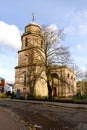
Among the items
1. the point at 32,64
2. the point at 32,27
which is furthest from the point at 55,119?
the point at 32,27

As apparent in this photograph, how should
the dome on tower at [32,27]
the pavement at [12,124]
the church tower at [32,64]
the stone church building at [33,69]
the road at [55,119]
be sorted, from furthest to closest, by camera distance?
the dome on tower at [32,27], the stone church building at [33,69], the church tower at [32,64], the road at [55,119], the pavement at [12,124]

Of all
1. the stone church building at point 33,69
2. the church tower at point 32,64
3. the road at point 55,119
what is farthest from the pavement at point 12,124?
the stone church building at point 33,69

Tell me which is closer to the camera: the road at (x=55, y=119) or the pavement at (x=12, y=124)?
the pavement at (x=12, y=124)

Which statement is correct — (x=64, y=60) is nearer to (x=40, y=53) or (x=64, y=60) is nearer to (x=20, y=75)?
(x=40, y=53)

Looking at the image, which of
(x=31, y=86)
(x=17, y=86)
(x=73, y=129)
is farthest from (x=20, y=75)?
(x=73, y=129)

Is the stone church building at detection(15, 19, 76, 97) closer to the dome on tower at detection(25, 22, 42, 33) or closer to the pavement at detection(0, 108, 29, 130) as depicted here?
the dome on tower at detection(25, 22, 42, 33)

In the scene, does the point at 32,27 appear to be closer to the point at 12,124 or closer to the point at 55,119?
the point at 55,119

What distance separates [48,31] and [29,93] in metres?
17.3

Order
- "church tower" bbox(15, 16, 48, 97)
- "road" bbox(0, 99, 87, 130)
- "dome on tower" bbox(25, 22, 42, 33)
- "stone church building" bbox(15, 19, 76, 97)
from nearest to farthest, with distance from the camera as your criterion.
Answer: "road" bbox(0, 99, 87, 130), "church tower" bbox(15, 16, 48, 97), "stone church building" bbox(15, 19, 76, 97), "dome on tower" bbox(25, 22, 42, 33)

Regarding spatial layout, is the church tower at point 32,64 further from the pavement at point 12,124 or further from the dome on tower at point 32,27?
the pavement at point 12,124

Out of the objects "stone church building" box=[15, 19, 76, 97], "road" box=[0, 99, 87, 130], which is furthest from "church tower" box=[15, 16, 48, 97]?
"road" box=[0, 99, 87, 130]

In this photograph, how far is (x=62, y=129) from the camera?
11117 mm

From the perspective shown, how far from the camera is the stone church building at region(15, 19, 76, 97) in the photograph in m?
49.0

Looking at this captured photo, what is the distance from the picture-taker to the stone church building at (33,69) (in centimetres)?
4897
